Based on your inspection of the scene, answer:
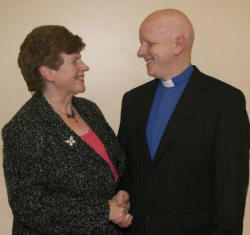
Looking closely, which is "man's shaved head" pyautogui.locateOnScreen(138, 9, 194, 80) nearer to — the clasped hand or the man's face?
the man's face

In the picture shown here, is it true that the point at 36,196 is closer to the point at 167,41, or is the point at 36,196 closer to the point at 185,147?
the point at 185,147

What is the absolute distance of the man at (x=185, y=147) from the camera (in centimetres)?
139

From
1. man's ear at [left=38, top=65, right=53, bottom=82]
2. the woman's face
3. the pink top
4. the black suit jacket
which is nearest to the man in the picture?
the black suit jacket

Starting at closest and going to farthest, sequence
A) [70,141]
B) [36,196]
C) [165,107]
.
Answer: [36,196], [70,141], [165,107]

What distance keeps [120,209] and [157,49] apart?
757mm

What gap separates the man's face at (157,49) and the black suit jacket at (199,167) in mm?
142

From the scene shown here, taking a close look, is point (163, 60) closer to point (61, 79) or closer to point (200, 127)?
point (200, 127)

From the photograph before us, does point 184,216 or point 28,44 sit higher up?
point 28,44

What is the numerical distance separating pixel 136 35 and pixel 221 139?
95 cm

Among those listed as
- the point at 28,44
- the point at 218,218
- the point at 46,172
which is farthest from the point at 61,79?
the point at 218,218

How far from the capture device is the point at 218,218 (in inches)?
55.6

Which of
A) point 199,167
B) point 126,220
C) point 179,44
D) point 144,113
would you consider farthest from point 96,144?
point 179,44

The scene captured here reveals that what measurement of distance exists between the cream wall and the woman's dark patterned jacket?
0.66m

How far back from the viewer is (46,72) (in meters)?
1.43
